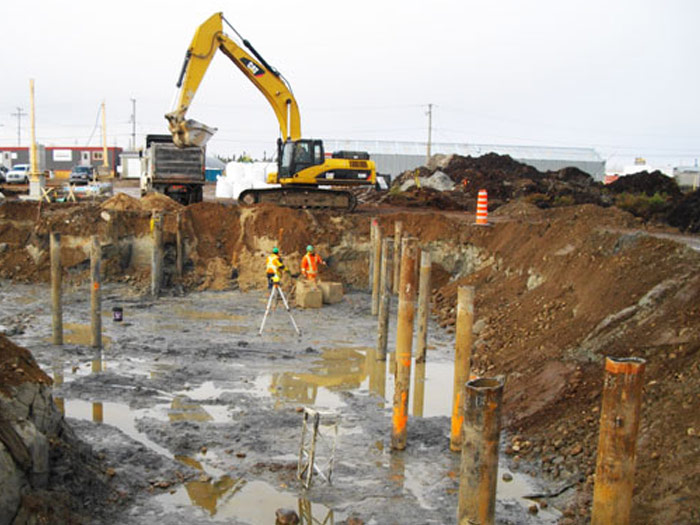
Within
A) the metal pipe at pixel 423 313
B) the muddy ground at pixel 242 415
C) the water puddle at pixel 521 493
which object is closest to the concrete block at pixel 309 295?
the muddy ground at pixel 242 415

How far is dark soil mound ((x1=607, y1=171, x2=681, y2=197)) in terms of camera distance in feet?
107

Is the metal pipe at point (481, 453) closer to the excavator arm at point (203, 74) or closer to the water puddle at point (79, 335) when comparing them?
the water puddle at point (79, 335)

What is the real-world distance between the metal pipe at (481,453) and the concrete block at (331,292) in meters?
12.7

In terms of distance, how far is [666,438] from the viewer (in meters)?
7.44

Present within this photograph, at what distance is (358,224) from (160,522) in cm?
1529

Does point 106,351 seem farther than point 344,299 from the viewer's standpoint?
No

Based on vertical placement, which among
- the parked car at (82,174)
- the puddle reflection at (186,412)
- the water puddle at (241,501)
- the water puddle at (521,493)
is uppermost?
the parked car at (82,174)

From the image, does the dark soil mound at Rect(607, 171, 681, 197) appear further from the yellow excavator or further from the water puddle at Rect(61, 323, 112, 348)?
the water puddle at Rect(61, 323, 112, 348)

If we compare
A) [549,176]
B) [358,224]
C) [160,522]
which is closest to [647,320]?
[160,522]

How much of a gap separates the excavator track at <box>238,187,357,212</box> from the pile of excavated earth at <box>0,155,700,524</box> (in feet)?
2.10

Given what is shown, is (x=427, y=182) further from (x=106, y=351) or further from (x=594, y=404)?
(x=594, y=404)

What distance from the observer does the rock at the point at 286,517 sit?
747 cm

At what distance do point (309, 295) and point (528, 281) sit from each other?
538cm

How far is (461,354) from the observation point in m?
9.12
